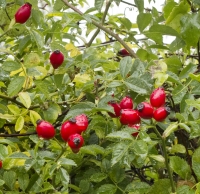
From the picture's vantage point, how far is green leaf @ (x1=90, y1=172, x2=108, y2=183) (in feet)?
3.31

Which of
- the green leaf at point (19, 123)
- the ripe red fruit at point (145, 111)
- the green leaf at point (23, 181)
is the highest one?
the ripe red fruit at point (145, 111)

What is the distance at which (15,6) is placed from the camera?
1.43 meters

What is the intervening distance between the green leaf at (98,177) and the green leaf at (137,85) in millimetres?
228

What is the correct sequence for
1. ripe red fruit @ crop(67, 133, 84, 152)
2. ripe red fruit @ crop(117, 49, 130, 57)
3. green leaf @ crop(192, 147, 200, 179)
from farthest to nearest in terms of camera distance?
ripe red fruit @ crop(117, 49, 130, 57)
green leaf @ crop(192, 147, 200, 179)
ripe red fruit @ crop(67, 133, 84, 152)

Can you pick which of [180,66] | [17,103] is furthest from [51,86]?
[180,66]

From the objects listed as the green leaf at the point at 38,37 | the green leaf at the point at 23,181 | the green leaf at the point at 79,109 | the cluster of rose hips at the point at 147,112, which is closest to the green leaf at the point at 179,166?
the cluster of rose hips at the point at 147,112

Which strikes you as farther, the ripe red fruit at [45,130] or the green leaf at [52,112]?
the green leaf at [52,112]

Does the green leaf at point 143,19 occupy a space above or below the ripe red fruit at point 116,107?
above

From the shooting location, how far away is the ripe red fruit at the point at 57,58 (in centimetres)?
107

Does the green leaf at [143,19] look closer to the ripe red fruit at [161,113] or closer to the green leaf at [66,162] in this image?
the ripe red fruit at [161,113]

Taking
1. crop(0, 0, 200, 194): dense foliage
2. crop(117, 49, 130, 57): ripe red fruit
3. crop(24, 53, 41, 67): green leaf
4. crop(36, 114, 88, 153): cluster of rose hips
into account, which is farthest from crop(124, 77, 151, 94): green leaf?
crop(117, 49, 130, 57): ripe red fruit

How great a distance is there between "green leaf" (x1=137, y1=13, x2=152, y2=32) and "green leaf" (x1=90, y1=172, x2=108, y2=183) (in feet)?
1.57

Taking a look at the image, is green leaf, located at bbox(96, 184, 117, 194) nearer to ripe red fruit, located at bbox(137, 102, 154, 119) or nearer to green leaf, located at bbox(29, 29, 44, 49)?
ripe red fruit, located at bbox(137, 102, 154, 119)

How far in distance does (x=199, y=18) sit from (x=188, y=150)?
402 mm
